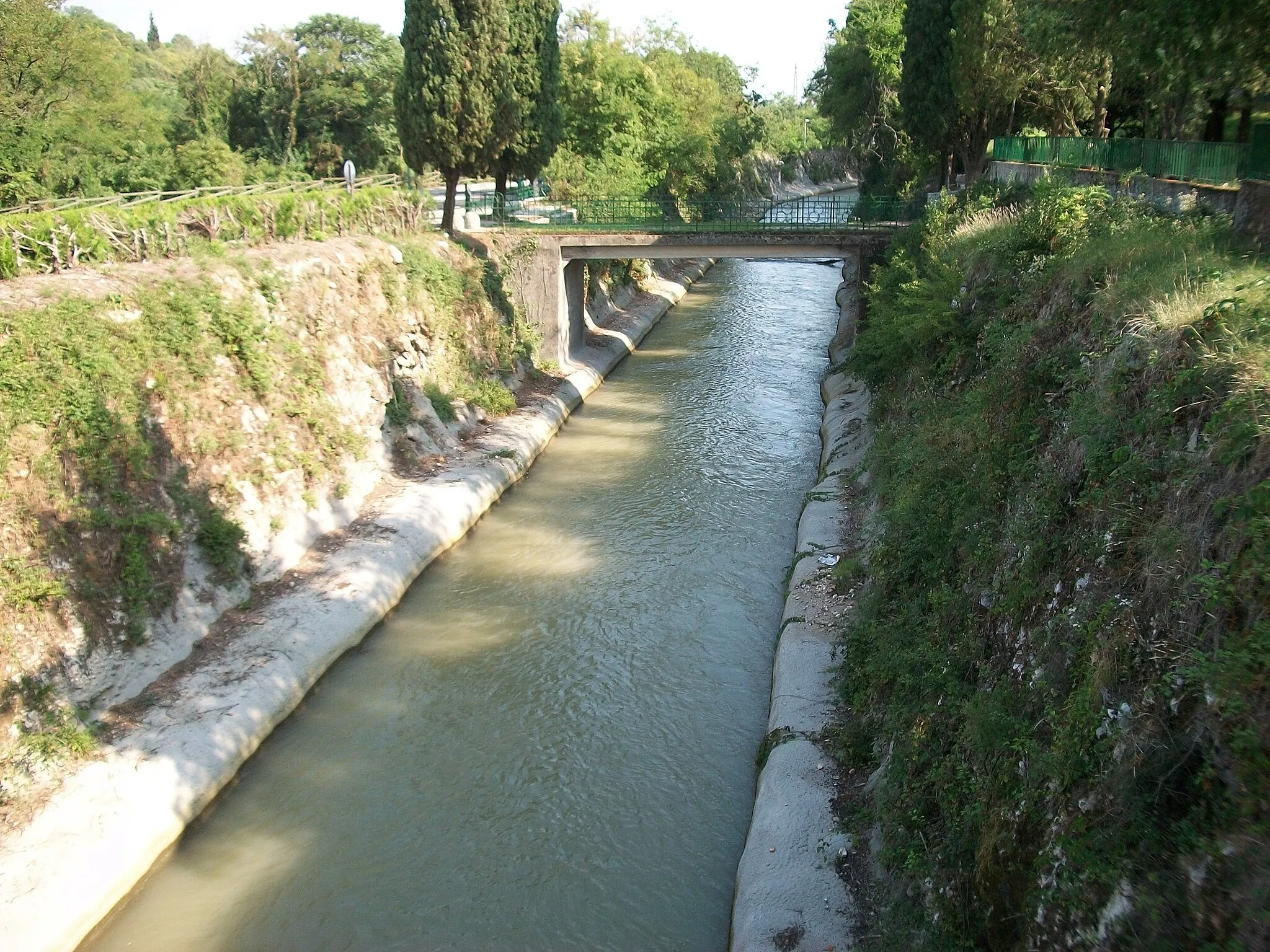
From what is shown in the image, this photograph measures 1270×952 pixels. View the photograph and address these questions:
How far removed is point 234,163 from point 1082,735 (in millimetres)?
40063

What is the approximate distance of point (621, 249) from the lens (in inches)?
1150

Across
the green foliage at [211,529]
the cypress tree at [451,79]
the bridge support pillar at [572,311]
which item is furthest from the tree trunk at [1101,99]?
the green foliage at [211,529]

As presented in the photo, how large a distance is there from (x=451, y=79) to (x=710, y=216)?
326 inches

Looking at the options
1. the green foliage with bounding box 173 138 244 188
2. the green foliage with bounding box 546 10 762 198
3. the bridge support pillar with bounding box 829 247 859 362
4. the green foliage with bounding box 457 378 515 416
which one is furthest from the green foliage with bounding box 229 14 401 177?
the green foliage with bounding box 457 378 515 416

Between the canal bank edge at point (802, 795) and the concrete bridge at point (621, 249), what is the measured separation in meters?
12.2

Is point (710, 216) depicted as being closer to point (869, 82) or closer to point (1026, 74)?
point (1026, 74)

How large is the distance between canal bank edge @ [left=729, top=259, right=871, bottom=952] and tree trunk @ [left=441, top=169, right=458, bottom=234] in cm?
1594

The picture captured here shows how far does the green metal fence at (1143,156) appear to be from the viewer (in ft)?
50.0

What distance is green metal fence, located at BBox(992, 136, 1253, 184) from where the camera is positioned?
50.0 feet

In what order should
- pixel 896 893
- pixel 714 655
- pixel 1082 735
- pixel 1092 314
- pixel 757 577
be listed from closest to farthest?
pixel 1082 735, pixel 896 893, pixel 1092 314, pixel 714 655, pixel 757 577

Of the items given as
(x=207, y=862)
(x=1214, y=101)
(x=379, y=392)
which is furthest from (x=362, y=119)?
(x=207, y=862)

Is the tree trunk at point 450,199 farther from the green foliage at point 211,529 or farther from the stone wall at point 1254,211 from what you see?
the stone wall at point 1254,211

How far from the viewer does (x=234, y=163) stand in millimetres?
39062

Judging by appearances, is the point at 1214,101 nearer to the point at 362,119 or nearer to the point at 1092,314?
the point at 1092,314
